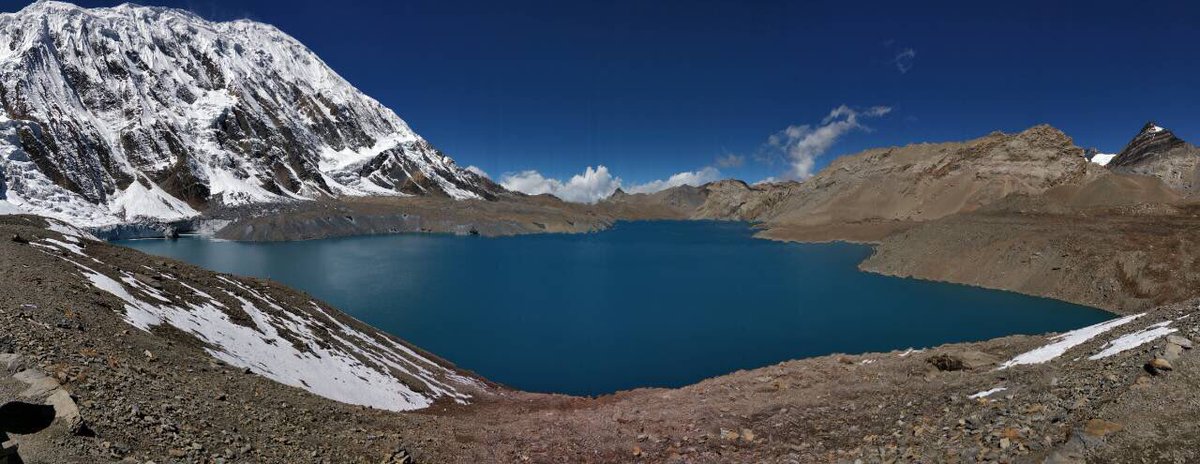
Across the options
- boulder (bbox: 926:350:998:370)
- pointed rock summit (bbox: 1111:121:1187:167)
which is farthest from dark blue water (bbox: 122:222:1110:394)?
pointed rock summit (bbox: 1111:121:1187:167)

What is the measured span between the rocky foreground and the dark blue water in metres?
15.3

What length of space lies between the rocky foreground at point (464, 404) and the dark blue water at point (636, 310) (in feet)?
50.2

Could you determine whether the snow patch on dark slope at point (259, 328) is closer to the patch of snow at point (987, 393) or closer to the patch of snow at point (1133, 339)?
the patch of snow at point (987, 393)

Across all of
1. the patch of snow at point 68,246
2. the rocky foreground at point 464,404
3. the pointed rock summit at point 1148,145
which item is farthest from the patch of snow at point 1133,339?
the pointed rock summit at point 1148,145

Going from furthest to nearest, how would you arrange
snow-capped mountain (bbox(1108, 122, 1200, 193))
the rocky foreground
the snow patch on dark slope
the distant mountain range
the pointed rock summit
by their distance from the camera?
the pointed rock summit, snow-capped mountain (bbox(1108, 122, 1200, 193)), the distant mountain range, the snow patch on dark slope, the rocky foreground

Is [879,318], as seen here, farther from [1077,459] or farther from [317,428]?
[317,428]

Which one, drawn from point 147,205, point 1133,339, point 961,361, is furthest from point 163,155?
point 1133,339

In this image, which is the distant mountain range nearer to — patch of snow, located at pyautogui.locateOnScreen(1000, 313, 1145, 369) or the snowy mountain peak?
the snowy mountain peak

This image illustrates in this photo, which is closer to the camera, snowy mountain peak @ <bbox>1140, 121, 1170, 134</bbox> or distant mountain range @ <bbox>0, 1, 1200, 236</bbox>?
distant mountain range @ <bbox>0, 1, 1200, 236</bbox>

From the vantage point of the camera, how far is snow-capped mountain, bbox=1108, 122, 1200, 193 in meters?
146

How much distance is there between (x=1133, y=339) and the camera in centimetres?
1337

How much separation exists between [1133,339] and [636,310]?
39851 millimetres

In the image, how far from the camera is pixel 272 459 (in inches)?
351

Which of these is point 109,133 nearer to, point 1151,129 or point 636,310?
point 636,310
